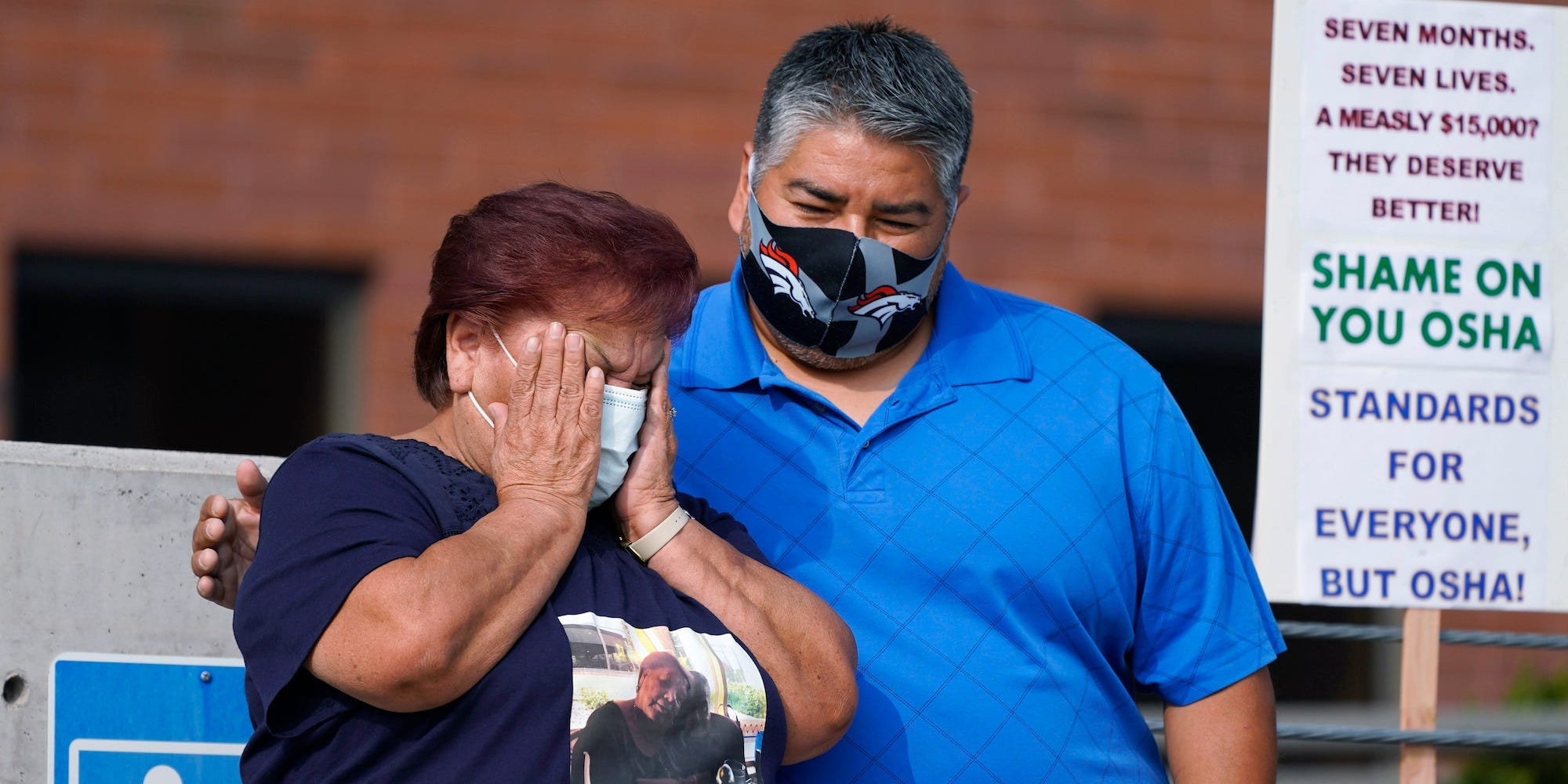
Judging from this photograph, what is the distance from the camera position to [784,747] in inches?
74.0

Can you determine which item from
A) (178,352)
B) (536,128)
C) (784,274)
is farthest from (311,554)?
(178,352)

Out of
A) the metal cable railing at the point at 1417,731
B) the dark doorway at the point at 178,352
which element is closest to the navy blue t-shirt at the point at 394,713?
the metal cable railing at the point at 1417,731

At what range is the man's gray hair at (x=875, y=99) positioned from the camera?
228 cm

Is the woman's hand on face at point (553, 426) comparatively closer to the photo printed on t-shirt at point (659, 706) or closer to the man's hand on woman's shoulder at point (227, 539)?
the photo printed on t-shirt at point (659, 706)

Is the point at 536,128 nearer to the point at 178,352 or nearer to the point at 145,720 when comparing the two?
the point at 178,352

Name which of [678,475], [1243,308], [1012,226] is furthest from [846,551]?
[1243,308]

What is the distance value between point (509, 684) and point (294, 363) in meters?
4.44

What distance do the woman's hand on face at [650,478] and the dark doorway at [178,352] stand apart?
13.1ft

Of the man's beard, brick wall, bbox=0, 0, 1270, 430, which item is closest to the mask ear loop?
the man's beard

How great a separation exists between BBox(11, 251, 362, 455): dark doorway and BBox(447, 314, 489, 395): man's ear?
3959mm

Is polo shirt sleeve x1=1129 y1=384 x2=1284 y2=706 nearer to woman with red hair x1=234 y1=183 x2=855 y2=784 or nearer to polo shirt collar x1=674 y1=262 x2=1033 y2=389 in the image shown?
polo shirt collar x1=674 y1=262 x2=1033 y2=389

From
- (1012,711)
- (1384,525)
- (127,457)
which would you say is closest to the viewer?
(1012,711)

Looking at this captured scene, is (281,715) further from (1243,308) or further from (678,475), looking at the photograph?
(1243,308)

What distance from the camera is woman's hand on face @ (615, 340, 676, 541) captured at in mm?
1916
